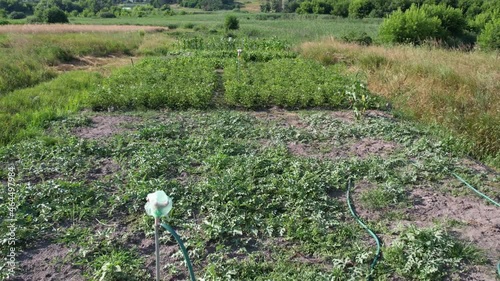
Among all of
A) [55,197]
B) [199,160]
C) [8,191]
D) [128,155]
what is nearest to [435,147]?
[199,160]

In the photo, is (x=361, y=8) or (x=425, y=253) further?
(x=361, y=8)

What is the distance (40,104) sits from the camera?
8555 millimetres

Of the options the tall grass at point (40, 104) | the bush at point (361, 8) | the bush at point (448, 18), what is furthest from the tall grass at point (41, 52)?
the bush at point (361, 8)

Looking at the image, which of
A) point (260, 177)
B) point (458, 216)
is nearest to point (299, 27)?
point (260, 177)

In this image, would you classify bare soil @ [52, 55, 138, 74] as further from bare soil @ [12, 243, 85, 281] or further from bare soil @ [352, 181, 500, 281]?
bare soil @ [352, 181, 500, 281]

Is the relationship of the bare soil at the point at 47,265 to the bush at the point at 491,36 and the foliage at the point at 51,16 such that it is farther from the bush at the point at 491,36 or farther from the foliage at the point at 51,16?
the foliage at the point at 51,16

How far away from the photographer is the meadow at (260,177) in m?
3.47

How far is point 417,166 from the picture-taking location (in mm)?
5137

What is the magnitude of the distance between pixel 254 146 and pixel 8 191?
10.8 feet

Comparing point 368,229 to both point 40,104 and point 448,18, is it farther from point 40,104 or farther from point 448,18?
point 448,18

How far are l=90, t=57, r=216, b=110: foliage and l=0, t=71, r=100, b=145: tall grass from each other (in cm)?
65

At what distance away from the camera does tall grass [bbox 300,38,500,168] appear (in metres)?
6.21

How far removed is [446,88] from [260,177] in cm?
616

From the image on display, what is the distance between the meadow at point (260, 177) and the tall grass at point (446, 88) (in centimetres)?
4
